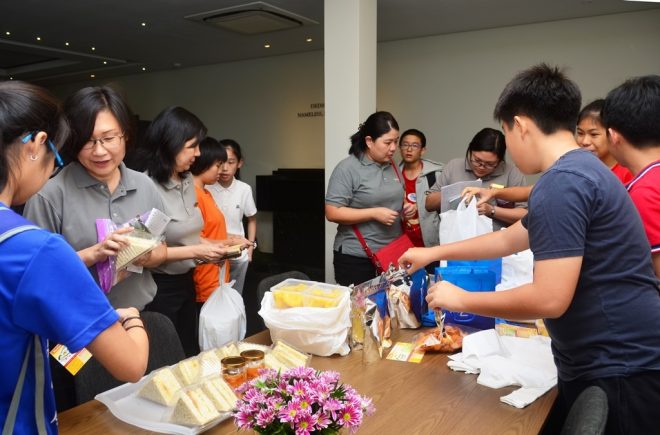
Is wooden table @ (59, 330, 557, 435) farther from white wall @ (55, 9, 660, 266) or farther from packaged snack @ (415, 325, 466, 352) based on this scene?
white wall @ (55, 9, 660, 266)

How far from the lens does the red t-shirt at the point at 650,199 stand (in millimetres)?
1473

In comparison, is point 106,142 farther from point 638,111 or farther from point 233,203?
point 233,203

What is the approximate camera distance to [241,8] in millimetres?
5211

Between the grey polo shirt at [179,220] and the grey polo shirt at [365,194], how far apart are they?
897 mm

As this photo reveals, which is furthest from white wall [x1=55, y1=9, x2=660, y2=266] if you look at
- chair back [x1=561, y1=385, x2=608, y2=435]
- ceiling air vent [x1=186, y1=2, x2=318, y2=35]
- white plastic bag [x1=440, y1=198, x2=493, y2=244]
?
chair back [x1=561, y1=385, x2=608, y2=435]

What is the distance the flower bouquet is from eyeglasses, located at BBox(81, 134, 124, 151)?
1259mm

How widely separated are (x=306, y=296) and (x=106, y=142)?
92 centimetres

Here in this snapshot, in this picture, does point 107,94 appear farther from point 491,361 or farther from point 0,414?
point 491,361

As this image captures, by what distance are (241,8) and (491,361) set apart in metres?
4.66

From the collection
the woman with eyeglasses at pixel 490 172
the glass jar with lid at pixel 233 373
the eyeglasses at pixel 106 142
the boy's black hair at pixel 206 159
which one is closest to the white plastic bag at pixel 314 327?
the glass jar with lid at pixel 233 373

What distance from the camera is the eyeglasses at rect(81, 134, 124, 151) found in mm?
1829

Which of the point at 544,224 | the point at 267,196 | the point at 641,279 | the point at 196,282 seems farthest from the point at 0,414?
the point at 267,196

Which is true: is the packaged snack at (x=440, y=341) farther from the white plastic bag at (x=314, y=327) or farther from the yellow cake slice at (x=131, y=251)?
the yellow cake slice at (x=131, y=251)

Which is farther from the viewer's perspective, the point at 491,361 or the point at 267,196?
the point at 267,196
